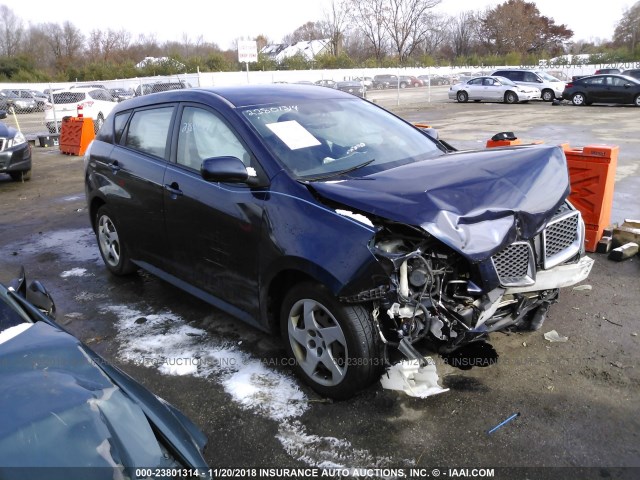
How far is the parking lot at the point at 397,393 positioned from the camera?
2.86m

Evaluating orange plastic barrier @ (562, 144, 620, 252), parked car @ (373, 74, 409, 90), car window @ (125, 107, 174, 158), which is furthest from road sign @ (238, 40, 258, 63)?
orange plastic barrier @ (562, 144, 620, 252)

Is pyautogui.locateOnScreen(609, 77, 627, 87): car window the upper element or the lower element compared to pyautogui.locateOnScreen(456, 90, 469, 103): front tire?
upper

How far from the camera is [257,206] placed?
3.51 meters

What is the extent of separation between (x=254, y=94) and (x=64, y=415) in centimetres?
292

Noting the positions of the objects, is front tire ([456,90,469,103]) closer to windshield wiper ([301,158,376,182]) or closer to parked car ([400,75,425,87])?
parked car ([400,75,425,87])

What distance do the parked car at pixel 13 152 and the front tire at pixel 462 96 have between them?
24.5 meters

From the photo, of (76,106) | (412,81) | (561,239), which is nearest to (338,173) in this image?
(561,239)

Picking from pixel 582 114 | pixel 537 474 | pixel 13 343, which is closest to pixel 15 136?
pixel 13 343

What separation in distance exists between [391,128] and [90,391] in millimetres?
3141

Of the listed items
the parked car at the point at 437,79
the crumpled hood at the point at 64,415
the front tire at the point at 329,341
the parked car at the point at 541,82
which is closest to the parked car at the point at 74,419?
the crumpled hood at the point at 64,415

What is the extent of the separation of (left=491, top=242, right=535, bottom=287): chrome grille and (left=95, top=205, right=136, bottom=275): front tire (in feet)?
11.6

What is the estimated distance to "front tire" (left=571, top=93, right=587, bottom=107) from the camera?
26172mm

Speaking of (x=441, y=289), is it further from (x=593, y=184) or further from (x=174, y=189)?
(x=593, y=184)

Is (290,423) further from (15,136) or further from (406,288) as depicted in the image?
(15,136)
